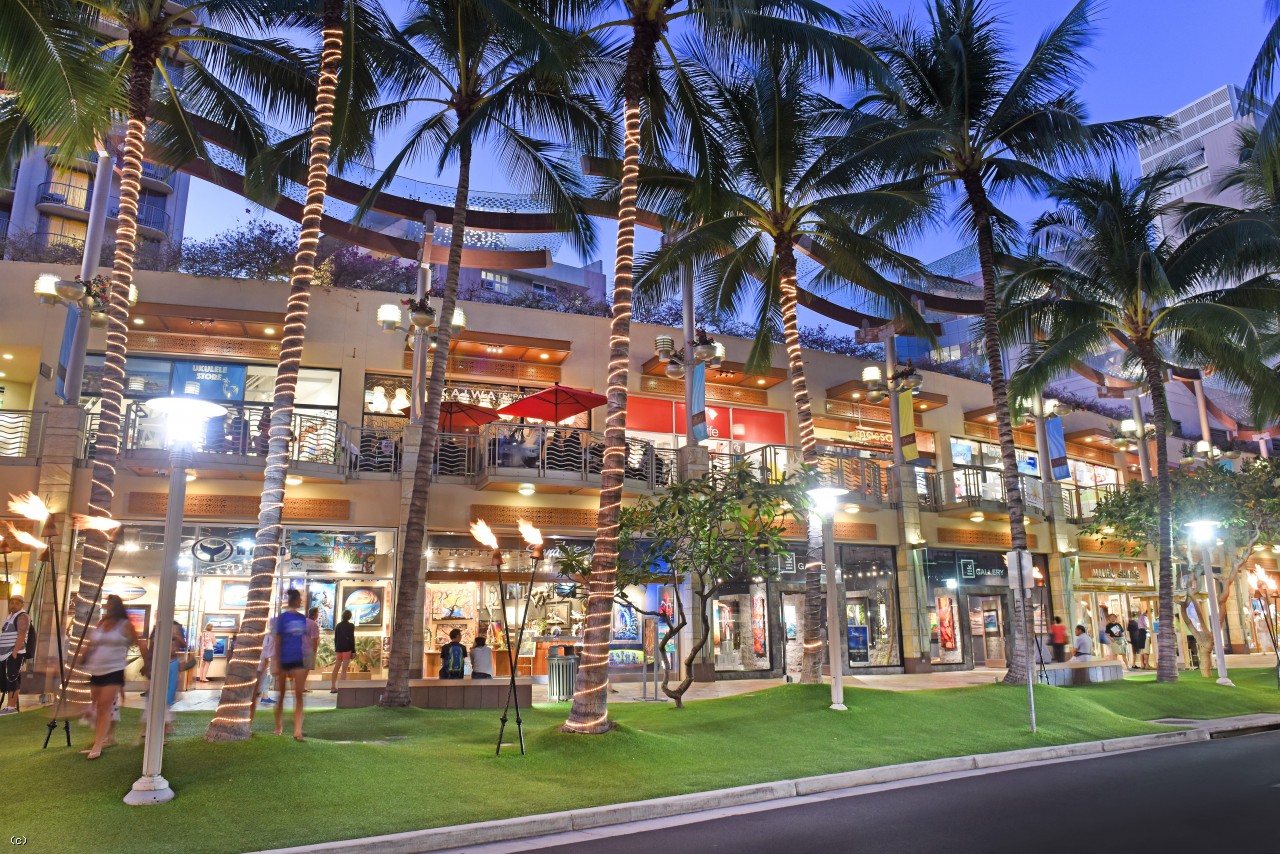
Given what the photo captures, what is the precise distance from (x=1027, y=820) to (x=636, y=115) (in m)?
9.84

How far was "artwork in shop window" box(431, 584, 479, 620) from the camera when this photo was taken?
21.1 m

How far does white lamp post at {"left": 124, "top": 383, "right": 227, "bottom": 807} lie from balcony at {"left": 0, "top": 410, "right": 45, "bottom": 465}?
1337 cm

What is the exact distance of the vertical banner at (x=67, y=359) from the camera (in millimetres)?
18438

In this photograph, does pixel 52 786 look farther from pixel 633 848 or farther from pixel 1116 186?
pixel 1116 186

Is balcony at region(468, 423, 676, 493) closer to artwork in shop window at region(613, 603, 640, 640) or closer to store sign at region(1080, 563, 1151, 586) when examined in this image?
artwork in shop window at region(613, 603, 640, 640)

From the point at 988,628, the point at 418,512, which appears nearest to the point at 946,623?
the point at 988,628

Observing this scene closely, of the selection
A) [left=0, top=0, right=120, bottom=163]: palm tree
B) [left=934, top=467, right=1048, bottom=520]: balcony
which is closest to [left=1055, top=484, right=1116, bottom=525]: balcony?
[left=934, top=467, right=1048, bottom=520]: balcony

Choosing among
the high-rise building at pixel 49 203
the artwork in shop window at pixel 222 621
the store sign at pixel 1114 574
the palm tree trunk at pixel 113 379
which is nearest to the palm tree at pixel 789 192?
the palm tree trunk at pixel 113 379

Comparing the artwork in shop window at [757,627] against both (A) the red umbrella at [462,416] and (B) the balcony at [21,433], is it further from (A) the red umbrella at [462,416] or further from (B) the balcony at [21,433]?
(B) the balcony at [21,433]

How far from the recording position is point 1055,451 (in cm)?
3167

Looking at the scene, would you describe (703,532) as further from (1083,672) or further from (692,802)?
(1083,672)

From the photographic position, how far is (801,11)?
13977mm

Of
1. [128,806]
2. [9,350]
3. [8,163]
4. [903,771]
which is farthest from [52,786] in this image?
[9,350]

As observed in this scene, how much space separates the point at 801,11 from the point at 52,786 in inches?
541
